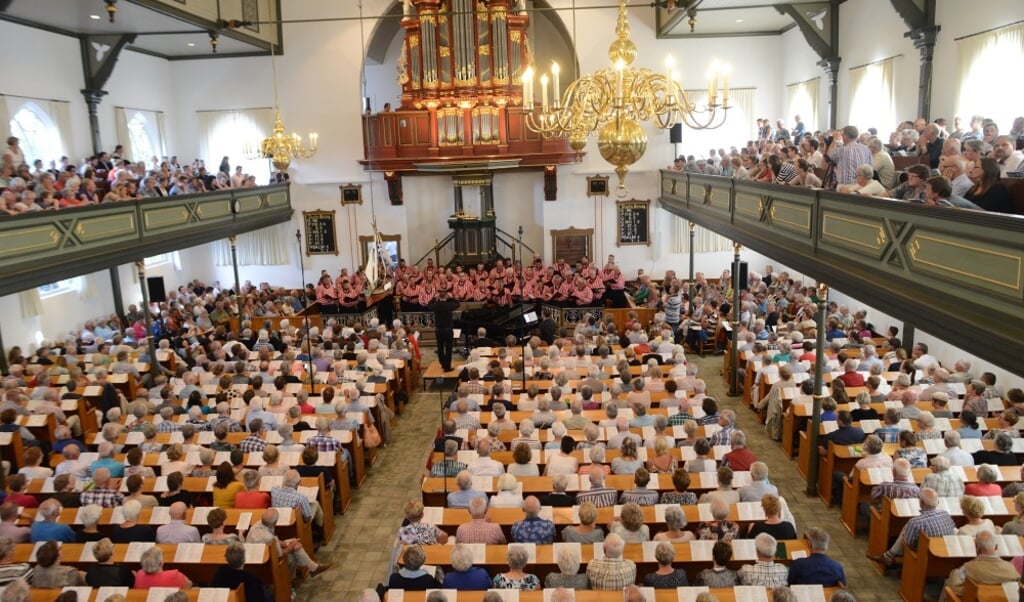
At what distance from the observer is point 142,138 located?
66.4 feet

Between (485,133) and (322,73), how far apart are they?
544 centimetres

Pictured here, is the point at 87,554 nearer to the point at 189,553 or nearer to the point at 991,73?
the point at 189,553

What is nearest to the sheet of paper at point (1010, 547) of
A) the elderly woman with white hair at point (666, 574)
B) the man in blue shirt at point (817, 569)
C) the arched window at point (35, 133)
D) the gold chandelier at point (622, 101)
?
the man in blue shirt at point (817, 569)

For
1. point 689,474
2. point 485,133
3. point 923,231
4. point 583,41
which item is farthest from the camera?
point 583,41

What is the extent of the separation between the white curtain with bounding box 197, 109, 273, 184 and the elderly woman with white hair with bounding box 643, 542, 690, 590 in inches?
754

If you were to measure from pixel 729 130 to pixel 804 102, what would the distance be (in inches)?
99.1

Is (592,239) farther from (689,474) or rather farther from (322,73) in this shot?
(689,474)

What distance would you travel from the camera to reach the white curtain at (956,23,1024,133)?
36.4ft

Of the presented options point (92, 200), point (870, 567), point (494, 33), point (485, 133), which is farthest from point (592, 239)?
point (870, 567)

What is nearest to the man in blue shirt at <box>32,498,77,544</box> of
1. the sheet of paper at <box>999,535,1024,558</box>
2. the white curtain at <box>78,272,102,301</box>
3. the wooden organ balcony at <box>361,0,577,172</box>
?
the sheet of paper at <box>999,535,1024,558</box>

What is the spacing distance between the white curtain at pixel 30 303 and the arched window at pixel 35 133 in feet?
9.41

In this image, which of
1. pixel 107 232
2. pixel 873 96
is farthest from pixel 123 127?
pixel 873 96

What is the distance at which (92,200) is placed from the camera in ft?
41.4

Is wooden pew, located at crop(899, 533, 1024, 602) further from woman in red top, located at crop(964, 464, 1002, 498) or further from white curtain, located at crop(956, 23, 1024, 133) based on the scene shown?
white curtain, located at crop(956, 23, 1024, 133)
